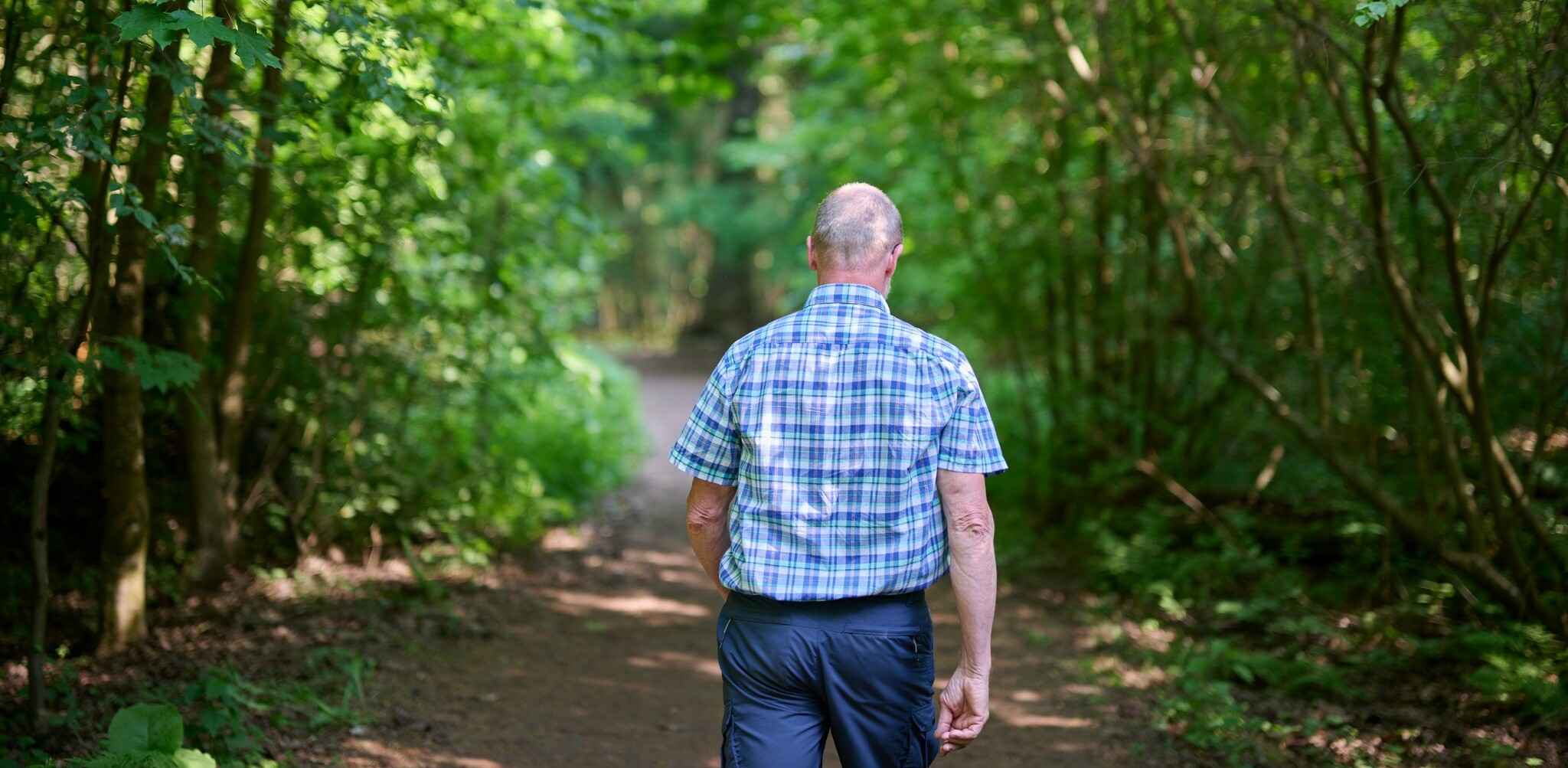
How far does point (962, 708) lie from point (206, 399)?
4.98 metres

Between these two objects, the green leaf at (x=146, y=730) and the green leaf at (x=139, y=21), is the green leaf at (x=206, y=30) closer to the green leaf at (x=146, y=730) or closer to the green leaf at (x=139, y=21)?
the green leaf at (x=139, y=21)

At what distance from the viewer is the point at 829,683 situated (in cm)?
260

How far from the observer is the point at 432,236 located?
719cm

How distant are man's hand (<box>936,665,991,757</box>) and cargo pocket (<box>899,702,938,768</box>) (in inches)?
1.3

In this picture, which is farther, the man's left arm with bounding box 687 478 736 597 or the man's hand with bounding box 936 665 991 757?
the man's left arm with bounding box 687 478 736 597

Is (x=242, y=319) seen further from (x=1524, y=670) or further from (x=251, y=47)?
(x=1524, y=670)

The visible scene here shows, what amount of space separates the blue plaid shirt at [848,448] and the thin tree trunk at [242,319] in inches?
152

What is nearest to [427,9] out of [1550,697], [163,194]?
[163,194]

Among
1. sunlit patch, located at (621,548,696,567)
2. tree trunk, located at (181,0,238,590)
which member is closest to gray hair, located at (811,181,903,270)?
tree trunk, located at (181,0,238,590)

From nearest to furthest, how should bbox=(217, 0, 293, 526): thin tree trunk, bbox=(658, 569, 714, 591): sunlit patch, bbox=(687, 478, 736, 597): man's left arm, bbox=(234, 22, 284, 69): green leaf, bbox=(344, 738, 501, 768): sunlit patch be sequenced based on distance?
bbox=(687, 478, 736, 597): man's left arm
bbox=(234, 22, 284, 69): green leaf
bbox=(344, 738, 501, 768): sunlit patch
bbox=(217, 0, 293, 526): thin tree trunk
bbox=(658, 569, 714, 591): sunlit patch

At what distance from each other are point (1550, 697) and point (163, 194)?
20.9 feet

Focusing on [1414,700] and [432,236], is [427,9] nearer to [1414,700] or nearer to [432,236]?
[432,236]

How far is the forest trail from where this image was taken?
15.8 feet

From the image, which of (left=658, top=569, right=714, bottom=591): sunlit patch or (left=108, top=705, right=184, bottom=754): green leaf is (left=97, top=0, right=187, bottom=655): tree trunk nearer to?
(left=108, top=705, right=184, bottom=754): green leaf
